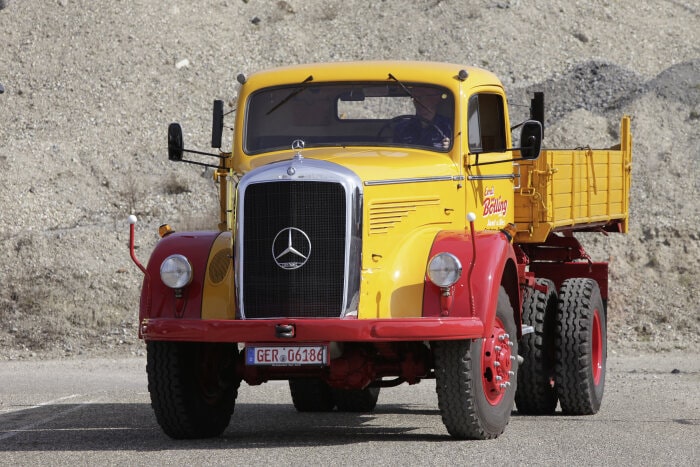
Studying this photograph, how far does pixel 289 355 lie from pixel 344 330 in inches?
19.4

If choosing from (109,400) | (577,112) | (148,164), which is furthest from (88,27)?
(109,400)

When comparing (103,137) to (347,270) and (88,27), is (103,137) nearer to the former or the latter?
(88,27)

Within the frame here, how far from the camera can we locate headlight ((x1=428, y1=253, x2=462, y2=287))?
10320 mm

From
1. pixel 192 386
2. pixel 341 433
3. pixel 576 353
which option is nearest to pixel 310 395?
pixel 341 433

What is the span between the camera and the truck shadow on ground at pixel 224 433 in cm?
1098

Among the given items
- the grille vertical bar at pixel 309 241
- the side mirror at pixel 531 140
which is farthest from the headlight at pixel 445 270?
the side mirror at pixel 531 140

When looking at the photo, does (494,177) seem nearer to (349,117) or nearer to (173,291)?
(349,117)

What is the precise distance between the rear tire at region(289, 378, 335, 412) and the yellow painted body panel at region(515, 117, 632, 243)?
8.41 feet

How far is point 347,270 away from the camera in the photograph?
10.3m

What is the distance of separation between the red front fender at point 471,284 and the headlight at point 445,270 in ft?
0.24

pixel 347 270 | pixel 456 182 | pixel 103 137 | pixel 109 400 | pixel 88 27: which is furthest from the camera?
pixel 88 27

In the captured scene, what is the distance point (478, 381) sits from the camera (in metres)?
10.6

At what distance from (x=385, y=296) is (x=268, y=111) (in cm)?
256

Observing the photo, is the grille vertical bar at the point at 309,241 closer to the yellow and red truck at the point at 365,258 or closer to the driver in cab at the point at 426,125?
the yellow and red truck at the point at 365,258
